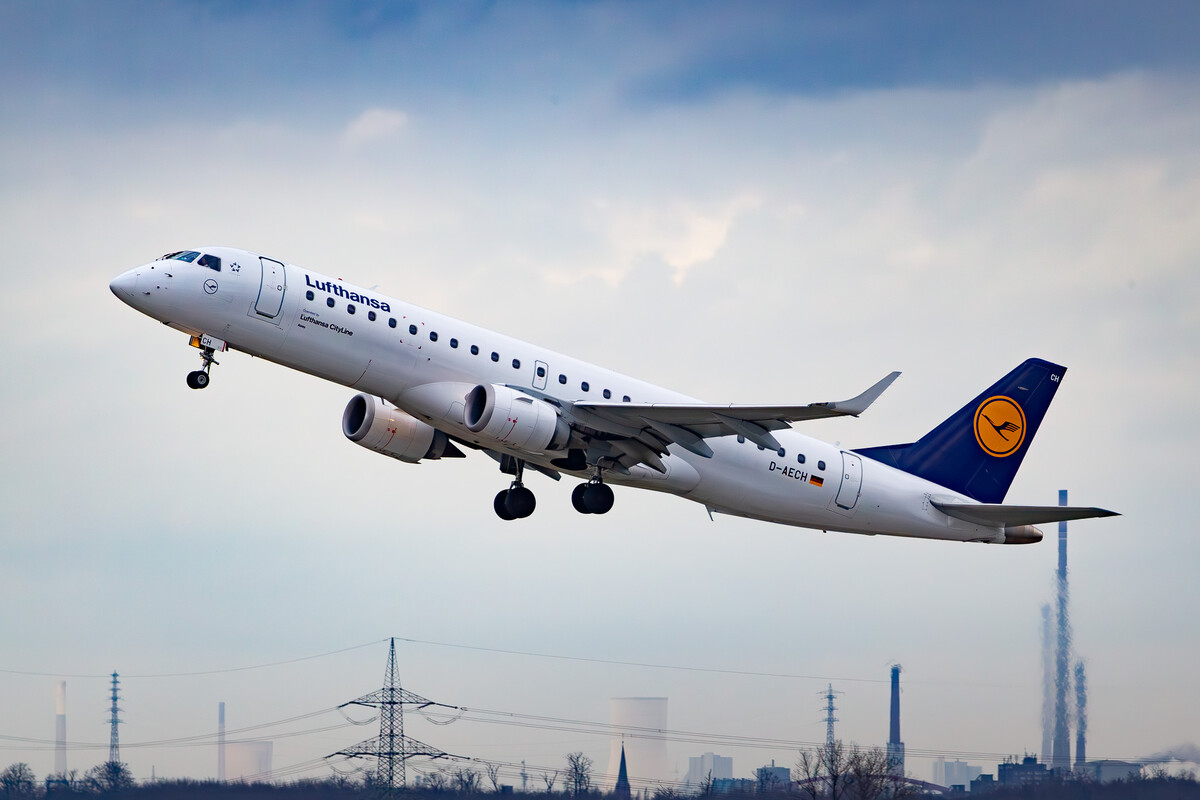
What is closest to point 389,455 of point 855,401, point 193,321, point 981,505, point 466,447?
point 466,447

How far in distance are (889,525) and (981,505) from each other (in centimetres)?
282

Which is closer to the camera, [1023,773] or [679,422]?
[679,422]

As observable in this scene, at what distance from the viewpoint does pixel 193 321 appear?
116 ft

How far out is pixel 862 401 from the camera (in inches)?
1342

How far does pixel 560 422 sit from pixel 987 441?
1598cm

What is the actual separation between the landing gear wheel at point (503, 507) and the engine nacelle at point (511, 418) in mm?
5833

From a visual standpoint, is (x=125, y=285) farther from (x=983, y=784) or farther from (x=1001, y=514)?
(x=983, y=784)

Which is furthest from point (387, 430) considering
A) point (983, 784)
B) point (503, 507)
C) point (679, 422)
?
point (983, 784)

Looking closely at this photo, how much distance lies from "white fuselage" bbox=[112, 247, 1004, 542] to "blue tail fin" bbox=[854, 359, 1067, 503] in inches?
101

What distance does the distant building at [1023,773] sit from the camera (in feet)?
181

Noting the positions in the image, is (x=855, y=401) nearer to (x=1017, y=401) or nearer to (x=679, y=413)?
(x=679, y=413)

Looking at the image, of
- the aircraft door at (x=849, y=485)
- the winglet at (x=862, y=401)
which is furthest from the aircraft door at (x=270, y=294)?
the aircraft door at (x=849, y=485)

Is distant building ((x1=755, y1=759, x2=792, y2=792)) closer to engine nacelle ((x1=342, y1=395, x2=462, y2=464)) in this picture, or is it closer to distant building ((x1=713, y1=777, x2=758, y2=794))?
distant building ((x1=713, y1=777, x2=758, y2=794))

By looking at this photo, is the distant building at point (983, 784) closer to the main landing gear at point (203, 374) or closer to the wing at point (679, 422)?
the wing at point (679, 422)
